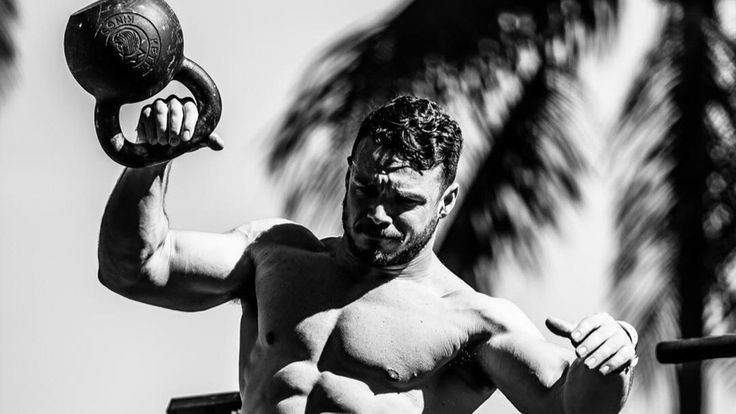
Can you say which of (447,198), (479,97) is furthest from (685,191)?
(447,198)

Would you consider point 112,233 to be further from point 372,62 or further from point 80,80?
point 372,62

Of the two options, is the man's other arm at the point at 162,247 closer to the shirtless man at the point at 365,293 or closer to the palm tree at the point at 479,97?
the shirtless man at the point at 365,293

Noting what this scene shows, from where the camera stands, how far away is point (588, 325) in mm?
5789

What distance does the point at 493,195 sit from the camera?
1349cm

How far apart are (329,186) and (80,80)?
7.05 metres

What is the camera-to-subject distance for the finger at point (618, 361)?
5.78m

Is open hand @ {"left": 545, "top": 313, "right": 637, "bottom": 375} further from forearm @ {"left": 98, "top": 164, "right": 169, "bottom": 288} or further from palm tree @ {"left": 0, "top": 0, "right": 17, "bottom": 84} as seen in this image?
palm tree @ {"left": 0, "top": 0, "right": 17, "bottom": 84}

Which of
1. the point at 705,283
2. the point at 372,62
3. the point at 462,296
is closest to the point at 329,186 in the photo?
the point at 372,62

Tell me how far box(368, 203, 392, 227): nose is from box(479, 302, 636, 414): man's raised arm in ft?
1.39

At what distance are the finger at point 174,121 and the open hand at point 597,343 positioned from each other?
108cm

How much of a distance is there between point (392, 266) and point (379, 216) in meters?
0.22

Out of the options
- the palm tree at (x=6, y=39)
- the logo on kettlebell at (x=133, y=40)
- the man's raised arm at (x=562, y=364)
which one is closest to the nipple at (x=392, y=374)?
the man's raised arm at (x=562, y=364)

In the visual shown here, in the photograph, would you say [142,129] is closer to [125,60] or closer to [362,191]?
[125,60]

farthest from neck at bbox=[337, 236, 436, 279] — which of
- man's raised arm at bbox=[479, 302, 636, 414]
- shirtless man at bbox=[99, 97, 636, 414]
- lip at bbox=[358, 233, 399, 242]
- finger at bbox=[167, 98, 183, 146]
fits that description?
finger at bbox=[167, 98, 183, 146]
